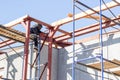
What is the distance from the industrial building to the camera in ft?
48.4

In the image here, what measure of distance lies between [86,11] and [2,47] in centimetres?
562

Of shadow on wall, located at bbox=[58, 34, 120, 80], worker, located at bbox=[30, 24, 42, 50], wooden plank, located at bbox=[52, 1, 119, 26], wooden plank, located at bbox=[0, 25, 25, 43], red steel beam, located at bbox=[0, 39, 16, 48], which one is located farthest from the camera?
red steel beam, located at bbox=[0, 39, 16, 48]

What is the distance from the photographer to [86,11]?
49.4ft

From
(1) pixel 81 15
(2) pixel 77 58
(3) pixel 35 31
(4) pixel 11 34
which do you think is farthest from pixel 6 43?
(1) pixel 81 15

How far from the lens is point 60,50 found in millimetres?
17281

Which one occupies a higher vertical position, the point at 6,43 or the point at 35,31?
the point at 35,31

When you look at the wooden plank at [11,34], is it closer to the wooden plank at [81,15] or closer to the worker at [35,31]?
the worker at [35,31]

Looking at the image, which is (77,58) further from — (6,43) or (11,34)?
(6,43)

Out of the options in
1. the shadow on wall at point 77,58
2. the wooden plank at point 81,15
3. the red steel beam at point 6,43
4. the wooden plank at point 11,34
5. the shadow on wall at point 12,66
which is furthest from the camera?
the red steel beam at point 6,43

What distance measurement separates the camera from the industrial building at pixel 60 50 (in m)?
14.8

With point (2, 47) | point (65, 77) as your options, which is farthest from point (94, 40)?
point (2, 47)

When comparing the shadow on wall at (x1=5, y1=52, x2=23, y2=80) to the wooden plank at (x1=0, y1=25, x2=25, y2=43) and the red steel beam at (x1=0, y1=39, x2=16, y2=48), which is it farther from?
the wooden plank at (x1=0, y1=25, x2=25, y2=43)

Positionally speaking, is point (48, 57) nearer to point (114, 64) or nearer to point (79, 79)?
point (79, 79)

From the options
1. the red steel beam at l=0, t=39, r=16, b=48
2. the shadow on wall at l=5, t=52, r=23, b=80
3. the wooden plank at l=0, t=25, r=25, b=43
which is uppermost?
the wooden plank at l=0, t=25, r=25, b=43
